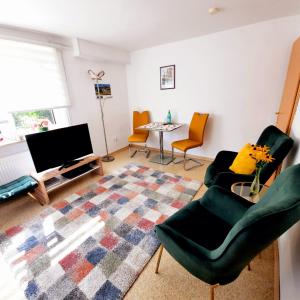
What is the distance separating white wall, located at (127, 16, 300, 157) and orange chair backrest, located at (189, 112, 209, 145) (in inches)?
7.7

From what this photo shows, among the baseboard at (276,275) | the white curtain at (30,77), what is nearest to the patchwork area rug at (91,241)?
the baseboard at (276,275)

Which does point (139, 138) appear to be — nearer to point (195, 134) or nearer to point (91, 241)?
point (195, 134)

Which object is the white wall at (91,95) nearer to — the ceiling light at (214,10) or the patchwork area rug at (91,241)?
the patchwork area rug at (91,241)

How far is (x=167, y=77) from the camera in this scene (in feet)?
11.6

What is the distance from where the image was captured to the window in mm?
2318

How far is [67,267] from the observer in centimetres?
149

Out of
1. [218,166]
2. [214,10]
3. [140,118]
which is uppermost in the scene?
[214,10]

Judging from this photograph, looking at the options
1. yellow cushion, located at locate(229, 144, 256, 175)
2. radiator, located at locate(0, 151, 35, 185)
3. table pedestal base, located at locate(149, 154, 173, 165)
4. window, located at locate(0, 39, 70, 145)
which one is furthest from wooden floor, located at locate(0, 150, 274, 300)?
window, located at locate(0, 39, 70, 145)

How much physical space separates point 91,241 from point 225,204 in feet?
4.45

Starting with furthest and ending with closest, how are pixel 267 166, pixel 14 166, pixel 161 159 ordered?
1. pixel 161 159
2. pixel 14 166
3. pixel 267 166

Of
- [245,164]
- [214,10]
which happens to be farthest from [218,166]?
[214,10]

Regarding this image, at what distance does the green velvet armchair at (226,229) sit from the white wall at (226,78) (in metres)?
2.13

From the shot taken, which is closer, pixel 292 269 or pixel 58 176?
pixel 292 269

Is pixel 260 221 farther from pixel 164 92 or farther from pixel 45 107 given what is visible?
pixel 164 92
